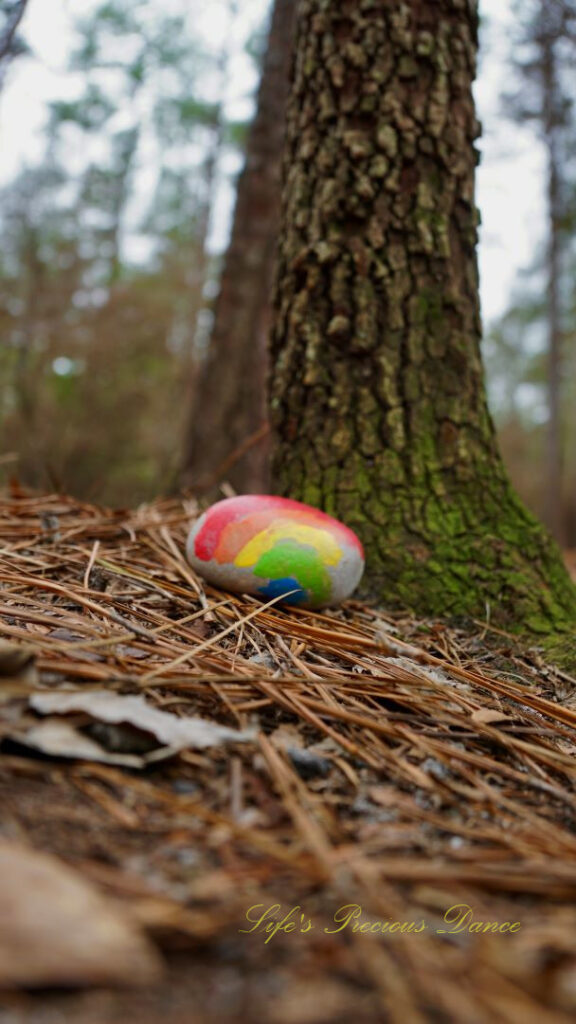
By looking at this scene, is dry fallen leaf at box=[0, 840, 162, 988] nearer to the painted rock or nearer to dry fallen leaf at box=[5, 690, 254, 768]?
dry fallen leaf at box=[5, 690, 254, 768]

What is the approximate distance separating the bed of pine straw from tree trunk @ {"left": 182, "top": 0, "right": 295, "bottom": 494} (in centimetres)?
314

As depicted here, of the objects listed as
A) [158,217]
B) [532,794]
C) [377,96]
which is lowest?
[532,794]

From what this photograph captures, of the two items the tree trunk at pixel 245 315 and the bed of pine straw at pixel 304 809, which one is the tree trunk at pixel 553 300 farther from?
the bed of pine straw at pixel 304 809

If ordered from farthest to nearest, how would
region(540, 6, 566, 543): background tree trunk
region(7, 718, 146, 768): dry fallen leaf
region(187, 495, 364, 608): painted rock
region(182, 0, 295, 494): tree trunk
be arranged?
region(540, 6, 566, 543): background tree trunk, region(182, 0, 295, 494): tree trunk, region(187, 495, 364, 608): painted rock, region(7, 718, 146, 768): dry fallen leaf

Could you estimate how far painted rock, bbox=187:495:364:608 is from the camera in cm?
171

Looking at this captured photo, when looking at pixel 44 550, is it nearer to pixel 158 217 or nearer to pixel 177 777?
pixel 177 777

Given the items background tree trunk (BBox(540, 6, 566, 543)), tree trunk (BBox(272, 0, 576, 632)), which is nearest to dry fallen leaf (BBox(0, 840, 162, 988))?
tree trunk (BBox(272, 0, 576, 632))

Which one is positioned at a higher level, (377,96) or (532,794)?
(377,96)

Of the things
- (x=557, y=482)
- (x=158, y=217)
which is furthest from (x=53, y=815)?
(x=158, y=217)

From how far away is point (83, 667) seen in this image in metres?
1.13

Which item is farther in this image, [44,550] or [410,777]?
[44,550]

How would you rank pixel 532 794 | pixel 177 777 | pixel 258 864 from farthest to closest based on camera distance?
pixel 532 794, pixel 177 777, pixel 258 864

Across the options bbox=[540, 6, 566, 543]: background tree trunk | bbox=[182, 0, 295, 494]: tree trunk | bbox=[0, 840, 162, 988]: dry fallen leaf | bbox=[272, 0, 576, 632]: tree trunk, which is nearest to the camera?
bbox=[0, 840, 162, 988]: dry fallen leaf

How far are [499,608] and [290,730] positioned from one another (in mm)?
990
